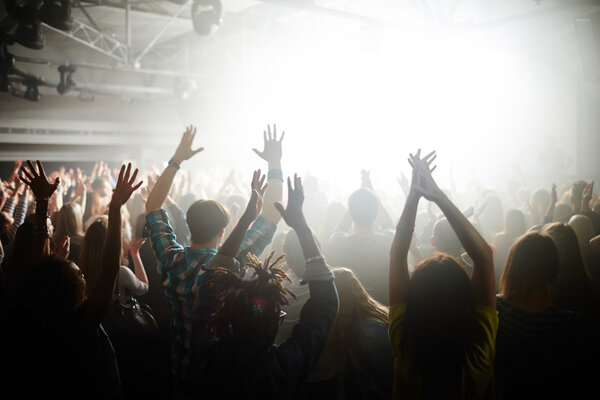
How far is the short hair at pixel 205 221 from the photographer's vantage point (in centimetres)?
161

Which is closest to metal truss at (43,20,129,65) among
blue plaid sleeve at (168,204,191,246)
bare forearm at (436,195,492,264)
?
blue plaid sleeve at (168,204,191,246)

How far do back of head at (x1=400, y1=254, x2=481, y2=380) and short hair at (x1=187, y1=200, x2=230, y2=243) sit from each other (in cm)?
83

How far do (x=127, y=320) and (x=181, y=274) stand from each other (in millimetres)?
642

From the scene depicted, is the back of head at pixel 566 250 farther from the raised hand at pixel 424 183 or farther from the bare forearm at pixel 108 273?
the bare forearm at pixel 108 273

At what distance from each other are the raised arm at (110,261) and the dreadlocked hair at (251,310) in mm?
567

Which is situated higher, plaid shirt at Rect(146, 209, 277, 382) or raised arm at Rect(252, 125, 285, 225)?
raised arm at Rect(252, 125, 285, 225)

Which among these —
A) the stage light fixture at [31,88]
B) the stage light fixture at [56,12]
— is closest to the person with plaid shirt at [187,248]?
the stage light fixture at [56,12]

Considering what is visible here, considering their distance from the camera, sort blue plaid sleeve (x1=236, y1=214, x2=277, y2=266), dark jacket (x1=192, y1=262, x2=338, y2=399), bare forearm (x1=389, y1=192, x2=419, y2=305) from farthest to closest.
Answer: blue plaid sleeve (x1=236, y1=214, x2=277, y2=266)
bare forearm (x1=389, y1=192, x2=419, y2=305)
dark jacket (x1=192, y1=262, x2=338, y2=399)

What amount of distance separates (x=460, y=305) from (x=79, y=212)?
2368 mm

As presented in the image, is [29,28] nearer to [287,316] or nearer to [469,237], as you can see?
[287,316]

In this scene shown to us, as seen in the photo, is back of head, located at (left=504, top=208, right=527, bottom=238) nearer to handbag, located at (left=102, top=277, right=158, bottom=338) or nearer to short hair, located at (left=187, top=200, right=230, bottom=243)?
short hair, located at (left=187, top=200, right=230, bottom=243)

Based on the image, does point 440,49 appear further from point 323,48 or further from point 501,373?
point 501,373

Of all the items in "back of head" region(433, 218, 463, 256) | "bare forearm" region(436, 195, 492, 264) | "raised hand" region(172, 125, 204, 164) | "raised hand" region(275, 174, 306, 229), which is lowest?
"back of head" region(433, 218, 463, 256)

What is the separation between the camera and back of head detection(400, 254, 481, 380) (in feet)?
3.72
